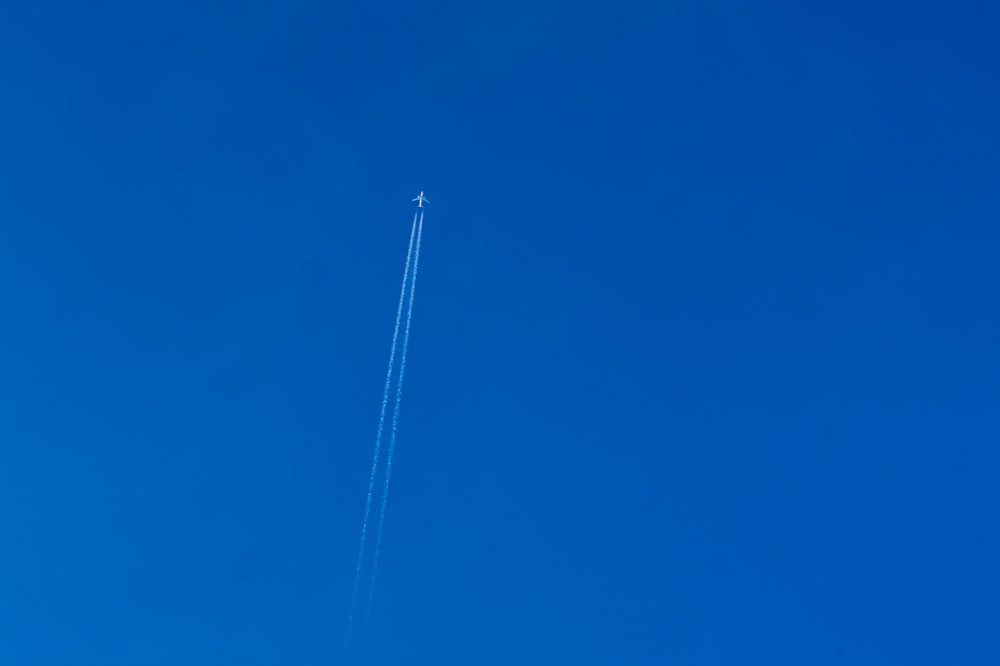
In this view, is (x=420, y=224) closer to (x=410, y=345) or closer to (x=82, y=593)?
(x=410, y=345)

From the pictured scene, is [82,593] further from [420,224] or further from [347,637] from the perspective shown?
[420,224]

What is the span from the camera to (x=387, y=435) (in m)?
8.30

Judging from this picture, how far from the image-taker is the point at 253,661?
800cm

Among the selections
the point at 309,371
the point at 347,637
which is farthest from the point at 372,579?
the point at 309,371

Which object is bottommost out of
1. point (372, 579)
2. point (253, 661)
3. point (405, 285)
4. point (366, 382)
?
point (253, 661)

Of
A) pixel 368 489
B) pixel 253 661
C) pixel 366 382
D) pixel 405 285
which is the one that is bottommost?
pixel 253 661

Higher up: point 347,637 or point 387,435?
point 387,435

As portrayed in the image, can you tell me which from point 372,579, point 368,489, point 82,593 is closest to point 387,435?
point 368,489

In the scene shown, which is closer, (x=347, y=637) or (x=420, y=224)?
(x=347, y=637)

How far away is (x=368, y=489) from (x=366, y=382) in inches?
32.4

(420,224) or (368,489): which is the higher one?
(420,224)

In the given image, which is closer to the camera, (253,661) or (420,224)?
(253,661)

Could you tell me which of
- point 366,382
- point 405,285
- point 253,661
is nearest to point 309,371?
point 366,382

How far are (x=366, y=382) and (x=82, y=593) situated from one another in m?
2.64
